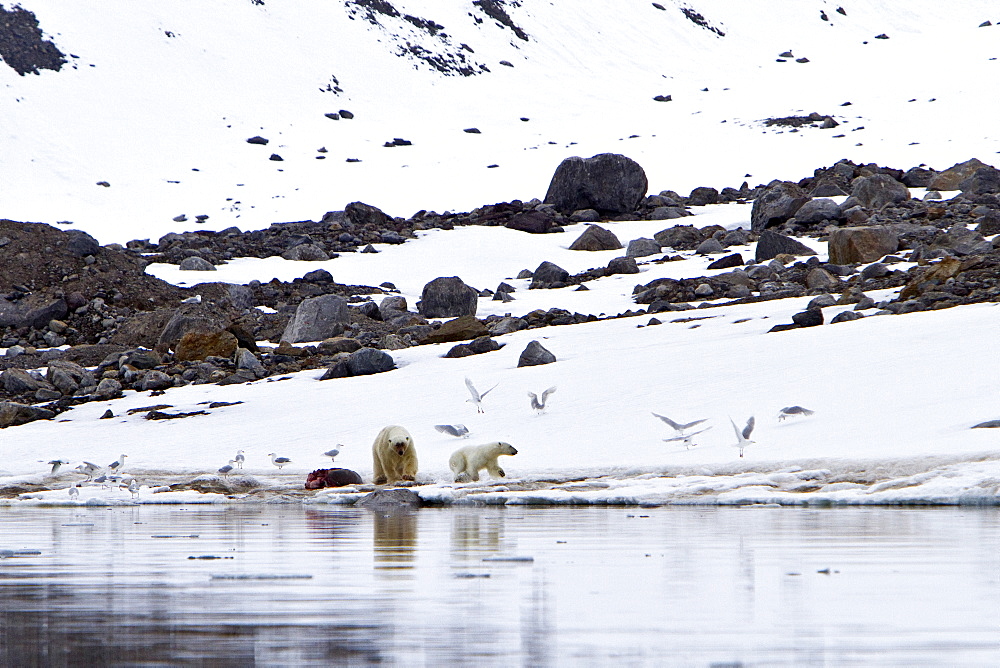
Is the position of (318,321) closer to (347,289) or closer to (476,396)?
(347,289)

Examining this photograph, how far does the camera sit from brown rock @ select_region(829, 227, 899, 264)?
2559cm

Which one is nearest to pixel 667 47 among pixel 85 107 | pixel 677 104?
pixel 677 104

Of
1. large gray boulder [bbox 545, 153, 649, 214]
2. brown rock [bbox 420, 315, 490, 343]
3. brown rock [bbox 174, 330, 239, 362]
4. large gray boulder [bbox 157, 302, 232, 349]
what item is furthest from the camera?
large gray boulder [bbox 545, 153, 649, 214]

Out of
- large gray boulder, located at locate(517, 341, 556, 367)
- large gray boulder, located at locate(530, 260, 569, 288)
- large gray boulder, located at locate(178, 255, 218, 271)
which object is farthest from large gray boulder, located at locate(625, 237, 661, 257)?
large gray boulder, located at locate(517, 341, 556, 367)

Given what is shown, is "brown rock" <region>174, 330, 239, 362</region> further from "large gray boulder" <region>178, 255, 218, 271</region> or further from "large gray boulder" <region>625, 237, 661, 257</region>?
"large gray boulder" <region>625, 237, 661, 257</region>

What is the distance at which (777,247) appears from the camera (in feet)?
90.6

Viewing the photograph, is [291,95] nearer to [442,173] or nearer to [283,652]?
[442,173]

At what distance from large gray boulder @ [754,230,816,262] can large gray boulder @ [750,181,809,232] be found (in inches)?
159

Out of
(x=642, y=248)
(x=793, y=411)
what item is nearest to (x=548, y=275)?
(x=642, y=248)

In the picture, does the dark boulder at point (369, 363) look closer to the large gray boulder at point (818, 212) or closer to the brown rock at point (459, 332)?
the brown rock at point (459, 332)

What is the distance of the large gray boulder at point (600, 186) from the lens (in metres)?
37.4

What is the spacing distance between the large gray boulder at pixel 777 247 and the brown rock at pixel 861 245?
1450 millimetres

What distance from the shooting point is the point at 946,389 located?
1200 centimetres

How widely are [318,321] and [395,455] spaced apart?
12.6 metres
